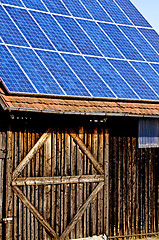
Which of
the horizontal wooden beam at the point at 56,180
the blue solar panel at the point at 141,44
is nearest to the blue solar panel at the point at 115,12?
the blue solar panel at the point at 141,44

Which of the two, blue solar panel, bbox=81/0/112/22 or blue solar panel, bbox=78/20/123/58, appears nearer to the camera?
blue solar panel, bbox=78/20/123/58

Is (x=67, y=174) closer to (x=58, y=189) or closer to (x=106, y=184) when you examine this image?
(x=58, y=189)

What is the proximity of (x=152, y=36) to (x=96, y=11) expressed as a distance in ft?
8.45

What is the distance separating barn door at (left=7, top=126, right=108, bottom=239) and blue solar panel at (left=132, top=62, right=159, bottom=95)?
325cm

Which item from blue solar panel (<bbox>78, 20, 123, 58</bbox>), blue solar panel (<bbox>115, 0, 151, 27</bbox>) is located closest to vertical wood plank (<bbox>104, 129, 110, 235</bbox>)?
blue solar panel (<bbox>78, 20, 123, 58</bbox>)

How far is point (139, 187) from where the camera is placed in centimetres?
1512

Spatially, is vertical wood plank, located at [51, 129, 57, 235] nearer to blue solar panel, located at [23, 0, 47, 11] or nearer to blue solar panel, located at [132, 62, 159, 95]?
blue solar panel, located at [132, 62, 159, 95]

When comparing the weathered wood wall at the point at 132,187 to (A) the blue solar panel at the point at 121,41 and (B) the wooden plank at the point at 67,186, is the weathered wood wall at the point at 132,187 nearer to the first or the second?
(B) the wooden plank at the point at 67,186

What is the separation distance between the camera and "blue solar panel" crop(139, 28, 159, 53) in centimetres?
1853

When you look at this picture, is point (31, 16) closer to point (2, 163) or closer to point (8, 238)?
point (2, 163)

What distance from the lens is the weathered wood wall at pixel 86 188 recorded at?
12.8 m

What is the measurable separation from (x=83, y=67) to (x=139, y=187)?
4359mm

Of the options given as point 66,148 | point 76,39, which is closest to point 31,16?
point 76,39

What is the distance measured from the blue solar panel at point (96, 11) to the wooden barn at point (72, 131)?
52.1 inches
